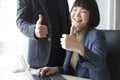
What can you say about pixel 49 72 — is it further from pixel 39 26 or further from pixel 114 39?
pixel 114 39

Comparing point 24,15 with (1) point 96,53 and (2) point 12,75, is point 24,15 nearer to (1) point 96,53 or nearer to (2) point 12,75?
(2) point 12,75

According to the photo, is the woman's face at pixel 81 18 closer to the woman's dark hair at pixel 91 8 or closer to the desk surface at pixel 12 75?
the woman's dark hair at pixel 91 8

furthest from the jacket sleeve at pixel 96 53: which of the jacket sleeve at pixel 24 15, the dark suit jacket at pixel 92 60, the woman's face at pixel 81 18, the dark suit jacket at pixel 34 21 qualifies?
the jacket sleeve at pixel 24 15

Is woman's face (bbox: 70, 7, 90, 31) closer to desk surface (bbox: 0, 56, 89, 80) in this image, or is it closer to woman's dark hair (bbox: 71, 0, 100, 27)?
woman's dark hair (bbox: 71, 0, 100, 27)

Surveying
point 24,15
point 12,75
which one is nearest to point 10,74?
point 12,75

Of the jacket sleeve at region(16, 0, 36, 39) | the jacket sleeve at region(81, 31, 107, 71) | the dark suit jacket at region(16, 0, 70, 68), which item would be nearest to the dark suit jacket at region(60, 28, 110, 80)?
the jacket sleeve at region(81, 31, 107, 71)

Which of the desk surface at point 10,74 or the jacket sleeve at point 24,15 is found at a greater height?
the jacket sleeve at point 24,15

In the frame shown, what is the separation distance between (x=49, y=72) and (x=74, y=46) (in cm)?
A: 29

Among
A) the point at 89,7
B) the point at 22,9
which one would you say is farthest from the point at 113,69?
the point at 22,9

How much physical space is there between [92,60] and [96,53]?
62 mm

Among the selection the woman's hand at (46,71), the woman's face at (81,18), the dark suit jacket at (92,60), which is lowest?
the woman's hand at (46,71)

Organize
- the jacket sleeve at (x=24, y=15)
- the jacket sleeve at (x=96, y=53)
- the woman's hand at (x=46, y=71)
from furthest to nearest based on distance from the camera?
1. the jacket sleeve at (x=24, y=15)
2. the woman's hand at (x=46, y=71)
3. the jacket sleeve at (x=96, y=53)

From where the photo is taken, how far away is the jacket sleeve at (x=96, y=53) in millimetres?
1212

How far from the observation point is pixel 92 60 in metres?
1.22
